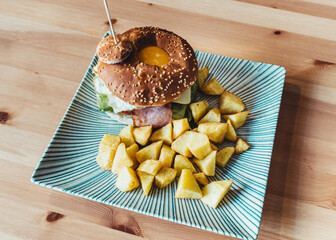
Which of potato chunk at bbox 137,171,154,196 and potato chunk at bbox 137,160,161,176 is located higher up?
potato chunk at bbox 137,160,161,176

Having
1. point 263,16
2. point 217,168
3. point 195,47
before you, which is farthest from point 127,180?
point 263,16

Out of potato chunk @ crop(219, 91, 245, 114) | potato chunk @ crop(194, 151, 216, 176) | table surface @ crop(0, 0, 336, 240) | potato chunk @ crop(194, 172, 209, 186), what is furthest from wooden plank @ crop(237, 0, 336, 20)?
potato chunk @ crop(194, 172, 209, 186)

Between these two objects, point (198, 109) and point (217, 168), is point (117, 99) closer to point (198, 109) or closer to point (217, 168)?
point (198, 109)

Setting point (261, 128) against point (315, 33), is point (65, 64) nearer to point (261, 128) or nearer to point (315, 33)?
point (261, 128)

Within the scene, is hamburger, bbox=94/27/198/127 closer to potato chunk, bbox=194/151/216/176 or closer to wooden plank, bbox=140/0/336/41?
potato chunk, bbox=194/151/216/176

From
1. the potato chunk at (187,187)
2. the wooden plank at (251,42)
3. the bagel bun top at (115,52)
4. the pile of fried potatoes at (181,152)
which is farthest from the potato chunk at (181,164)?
the wooden plank at (251,42)

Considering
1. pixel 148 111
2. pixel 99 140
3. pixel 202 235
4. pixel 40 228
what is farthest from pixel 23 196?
pixel 202 235

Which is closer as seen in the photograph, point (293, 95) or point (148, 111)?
point (148, 111)
